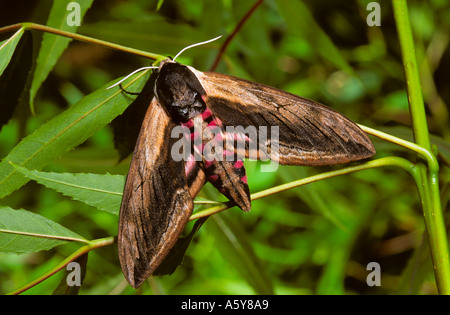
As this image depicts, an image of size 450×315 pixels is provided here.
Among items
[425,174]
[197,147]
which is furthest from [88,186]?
[425,174]

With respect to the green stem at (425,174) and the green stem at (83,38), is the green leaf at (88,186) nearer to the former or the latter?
the green stem at (83,38)

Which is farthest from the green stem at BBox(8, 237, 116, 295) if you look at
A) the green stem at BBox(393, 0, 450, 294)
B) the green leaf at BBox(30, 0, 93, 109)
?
the green stem at BBox(393, 0, 450, 294)

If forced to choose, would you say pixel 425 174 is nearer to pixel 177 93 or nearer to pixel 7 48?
pixel 177 93

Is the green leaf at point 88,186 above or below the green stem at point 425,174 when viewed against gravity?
below

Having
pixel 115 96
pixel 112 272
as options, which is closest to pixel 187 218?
pixel 115 96

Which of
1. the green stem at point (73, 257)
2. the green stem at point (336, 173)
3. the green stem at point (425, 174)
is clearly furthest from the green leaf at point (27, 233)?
the green stem at point (425, 174)

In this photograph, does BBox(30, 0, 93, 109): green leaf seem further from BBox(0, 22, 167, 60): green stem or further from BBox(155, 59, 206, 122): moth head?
BBox(155, 59, 206, 122): moth head
